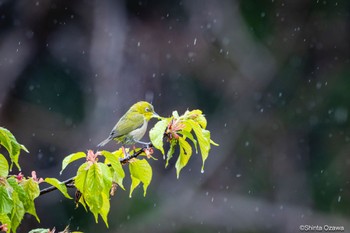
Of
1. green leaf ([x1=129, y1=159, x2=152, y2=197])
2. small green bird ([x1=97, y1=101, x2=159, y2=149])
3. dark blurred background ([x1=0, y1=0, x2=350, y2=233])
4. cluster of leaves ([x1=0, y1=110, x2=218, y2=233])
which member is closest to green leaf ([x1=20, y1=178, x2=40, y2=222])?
cluster of leaves ([x1=0, y1=110, x2=218, y2=233])

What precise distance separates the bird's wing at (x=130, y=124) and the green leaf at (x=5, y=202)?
89 centimetres

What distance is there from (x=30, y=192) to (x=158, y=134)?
28 cm

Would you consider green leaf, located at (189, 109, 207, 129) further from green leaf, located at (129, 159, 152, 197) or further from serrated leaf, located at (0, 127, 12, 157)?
serrated leaf, located at (0, 127, 12, 157)

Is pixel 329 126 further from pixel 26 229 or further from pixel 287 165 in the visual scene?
pixel 26 229

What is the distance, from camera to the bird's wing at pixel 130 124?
238cm

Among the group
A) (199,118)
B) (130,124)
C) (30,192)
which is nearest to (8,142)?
(30,192)

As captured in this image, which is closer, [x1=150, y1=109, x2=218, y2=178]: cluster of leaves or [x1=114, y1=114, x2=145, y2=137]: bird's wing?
[x1=150, y1=109, x2=218, y2=178]: cluster of leaves

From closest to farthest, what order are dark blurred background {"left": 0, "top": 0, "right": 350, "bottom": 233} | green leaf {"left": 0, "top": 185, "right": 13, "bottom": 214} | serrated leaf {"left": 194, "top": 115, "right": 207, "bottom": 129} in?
green leaf {"left": 0, "top": 185, "right": 13, "bottom": 214} → serrated leaf {"left": 194, "top": 115, "right": 207, "bottom": 129} → dark blurred background {"left": 0, "top": 0, "right": 350, "bottom": 233}

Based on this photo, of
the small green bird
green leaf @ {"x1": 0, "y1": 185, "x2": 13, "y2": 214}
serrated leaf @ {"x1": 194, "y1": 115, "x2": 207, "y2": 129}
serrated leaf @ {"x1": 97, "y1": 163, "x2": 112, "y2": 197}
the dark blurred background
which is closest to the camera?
green leaf @ {"x1": 0, "y1": 185, "x2": 13, "y2": 214}

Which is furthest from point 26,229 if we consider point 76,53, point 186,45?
point 186,45

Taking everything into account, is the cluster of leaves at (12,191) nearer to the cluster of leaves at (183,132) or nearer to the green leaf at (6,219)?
the green leaf at (6,219)

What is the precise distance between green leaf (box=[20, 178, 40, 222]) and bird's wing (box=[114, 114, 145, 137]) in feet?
2.44

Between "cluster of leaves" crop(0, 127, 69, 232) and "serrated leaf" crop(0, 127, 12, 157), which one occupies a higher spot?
"serrated leaf" crop(0, 127, 12, 157)

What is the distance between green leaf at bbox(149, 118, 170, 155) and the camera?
5.27ft
